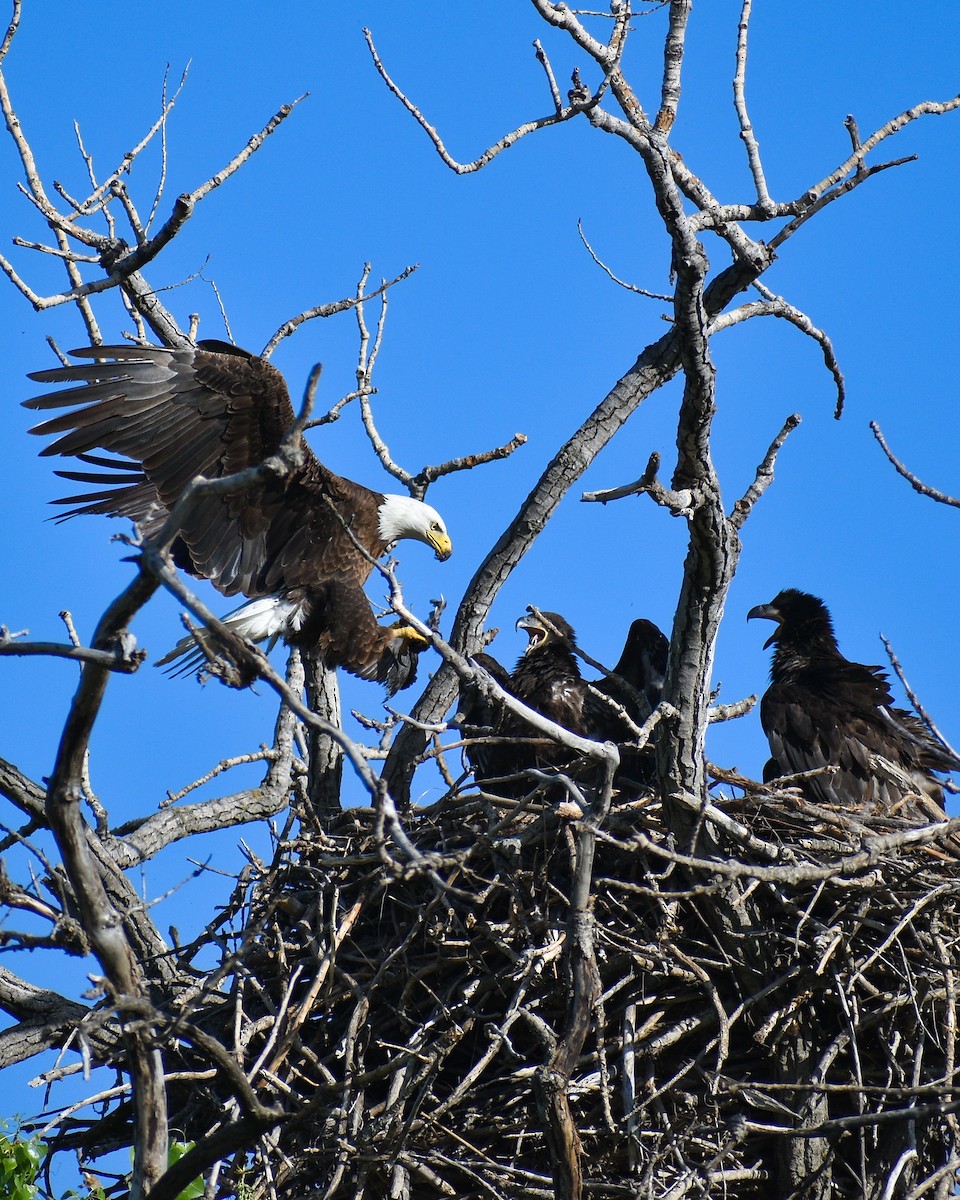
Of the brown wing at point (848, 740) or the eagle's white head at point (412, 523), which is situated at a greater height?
the eagle's white head at point (412, 523)

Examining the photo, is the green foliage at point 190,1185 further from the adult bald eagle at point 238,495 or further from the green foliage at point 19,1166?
the adult bald eagle at point 238,495

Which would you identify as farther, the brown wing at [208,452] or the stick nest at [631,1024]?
the brown wing at [208,452]

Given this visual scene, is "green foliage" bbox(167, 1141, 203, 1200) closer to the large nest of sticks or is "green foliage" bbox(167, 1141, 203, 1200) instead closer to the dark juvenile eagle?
the large nest of sticks

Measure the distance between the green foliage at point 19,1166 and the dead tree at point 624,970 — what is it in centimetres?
35

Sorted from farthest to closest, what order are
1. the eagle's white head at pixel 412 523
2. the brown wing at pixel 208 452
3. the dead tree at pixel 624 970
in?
the eagle's white head at pixel 412 523
the brown wing at pixel 208 452
the dead tree at pixel 624 970

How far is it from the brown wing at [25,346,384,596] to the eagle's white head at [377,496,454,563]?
0.52 meters

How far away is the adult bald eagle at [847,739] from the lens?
18.2 feet

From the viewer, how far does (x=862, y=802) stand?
542 cm

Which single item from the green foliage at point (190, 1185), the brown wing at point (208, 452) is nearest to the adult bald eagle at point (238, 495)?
the brown wing at point (208, 452)

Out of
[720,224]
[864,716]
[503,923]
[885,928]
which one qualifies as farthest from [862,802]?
[720,224]

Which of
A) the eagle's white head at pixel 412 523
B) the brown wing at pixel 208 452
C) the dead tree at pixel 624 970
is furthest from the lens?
the eagle's white head at pixel 412 523

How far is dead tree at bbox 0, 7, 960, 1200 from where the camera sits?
384 cm

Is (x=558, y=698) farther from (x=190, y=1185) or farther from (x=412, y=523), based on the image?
(x=190, y=1185)

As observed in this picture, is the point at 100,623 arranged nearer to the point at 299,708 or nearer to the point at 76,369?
the point at 299,708
